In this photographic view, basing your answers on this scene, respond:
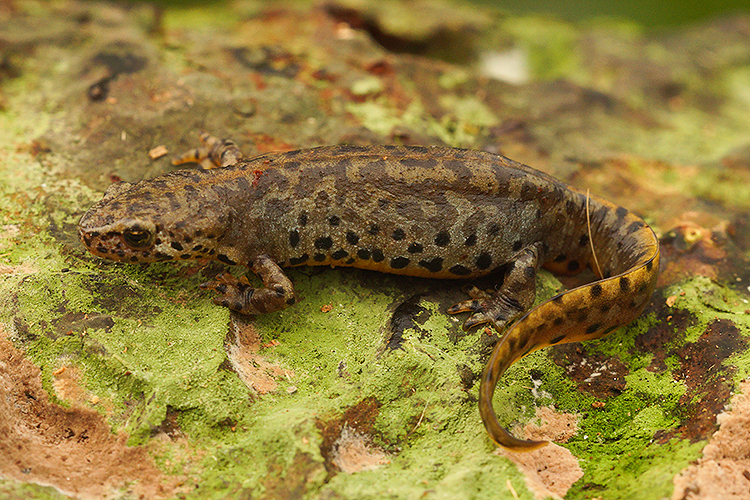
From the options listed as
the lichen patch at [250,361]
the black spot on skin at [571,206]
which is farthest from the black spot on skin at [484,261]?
the lichen patch at [250,361]

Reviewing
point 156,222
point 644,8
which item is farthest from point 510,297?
point 644,8

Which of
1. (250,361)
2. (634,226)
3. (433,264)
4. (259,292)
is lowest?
(250,361)

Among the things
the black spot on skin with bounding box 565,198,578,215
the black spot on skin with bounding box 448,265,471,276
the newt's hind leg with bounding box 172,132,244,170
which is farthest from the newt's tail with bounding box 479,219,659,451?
the newt's hind leg with bounding box 172,132,244,170

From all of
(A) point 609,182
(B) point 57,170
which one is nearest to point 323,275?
(B) point 57,170

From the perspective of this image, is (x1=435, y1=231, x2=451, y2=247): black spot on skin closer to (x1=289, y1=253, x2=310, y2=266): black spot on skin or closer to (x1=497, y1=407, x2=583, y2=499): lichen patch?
(x1=289, y1=253, x2=310, y2=266): black spot on skin

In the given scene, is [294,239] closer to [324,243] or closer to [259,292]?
[324,243]

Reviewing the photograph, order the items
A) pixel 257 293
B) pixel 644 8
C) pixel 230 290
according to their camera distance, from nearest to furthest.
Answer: pixel 257 293 → pixel 230 290 → pixel 644 8
